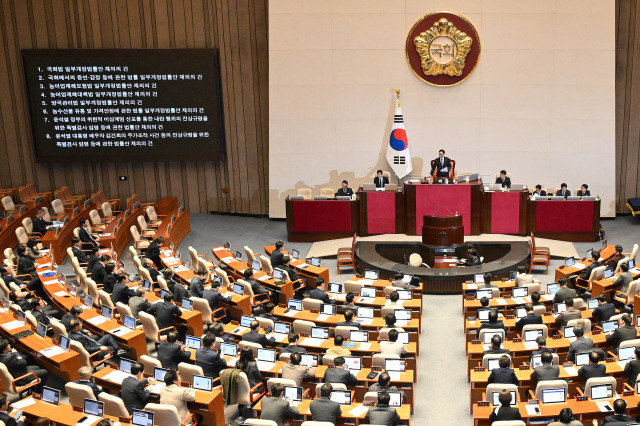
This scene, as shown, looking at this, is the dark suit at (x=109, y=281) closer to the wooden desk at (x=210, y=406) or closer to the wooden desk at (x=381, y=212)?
the wooden desk at (x=210, y=406)

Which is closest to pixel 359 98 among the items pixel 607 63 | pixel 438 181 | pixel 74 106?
pixel 438 181

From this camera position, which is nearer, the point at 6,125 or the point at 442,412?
the point at 442,412

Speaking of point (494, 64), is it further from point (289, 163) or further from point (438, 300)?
point (438, 300)

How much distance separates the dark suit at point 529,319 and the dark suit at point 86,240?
9.74m

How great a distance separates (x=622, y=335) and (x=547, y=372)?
1.78 meters

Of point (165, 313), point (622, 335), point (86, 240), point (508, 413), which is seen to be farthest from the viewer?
point (86, 240)

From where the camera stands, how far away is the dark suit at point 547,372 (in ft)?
29.1

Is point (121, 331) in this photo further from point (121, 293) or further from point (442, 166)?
point (442, 166)

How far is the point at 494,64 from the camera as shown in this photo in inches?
747

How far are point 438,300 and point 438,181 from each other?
4290mm

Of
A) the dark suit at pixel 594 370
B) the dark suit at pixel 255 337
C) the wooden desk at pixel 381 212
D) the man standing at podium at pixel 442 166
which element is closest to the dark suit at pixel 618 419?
the dark suit at pixel 594 370

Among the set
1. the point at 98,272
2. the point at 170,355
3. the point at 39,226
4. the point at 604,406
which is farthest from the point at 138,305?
the point at 604,406

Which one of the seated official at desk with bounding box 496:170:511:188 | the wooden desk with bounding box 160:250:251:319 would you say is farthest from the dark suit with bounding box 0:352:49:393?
the seated official at desk with bounding box 496:170:511:188

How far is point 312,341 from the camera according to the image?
10562 millimetres
